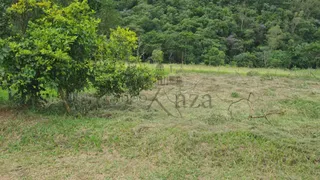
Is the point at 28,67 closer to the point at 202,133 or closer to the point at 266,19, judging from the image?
the point at 202,133

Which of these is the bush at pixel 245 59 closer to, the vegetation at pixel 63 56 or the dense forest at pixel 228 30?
the dense forest at pixel 228 30

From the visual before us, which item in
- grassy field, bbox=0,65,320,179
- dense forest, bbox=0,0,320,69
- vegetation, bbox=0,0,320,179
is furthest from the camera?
dense forest, bbox=0,0,320,69

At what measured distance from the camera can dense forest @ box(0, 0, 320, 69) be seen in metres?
29.0

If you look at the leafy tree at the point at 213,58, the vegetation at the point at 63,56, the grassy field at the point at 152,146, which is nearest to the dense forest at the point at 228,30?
the leafy tree at the point at 213,58

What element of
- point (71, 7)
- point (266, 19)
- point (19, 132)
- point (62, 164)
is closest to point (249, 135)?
point (62, 164)

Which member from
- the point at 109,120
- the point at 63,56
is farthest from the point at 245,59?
the point at 63,56

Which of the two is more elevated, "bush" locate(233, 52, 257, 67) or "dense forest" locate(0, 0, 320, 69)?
"dense forest" locate(0, 0, 320, 69)

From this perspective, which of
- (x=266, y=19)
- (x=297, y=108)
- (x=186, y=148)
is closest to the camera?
(x=186, y=148)

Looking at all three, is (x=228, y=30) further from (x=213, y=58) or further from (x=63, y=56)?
(x=63, y=56)

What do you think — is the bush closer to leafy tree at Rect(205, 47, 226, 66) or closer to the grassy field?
leafy tree at Rect(205, 47, 226, 66)

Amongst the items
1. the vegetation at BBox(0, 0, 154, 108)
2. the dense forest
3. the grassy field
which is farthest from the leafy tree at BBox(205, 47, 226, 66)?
the grassy field

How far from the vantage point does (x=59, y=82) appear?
5.51 metres

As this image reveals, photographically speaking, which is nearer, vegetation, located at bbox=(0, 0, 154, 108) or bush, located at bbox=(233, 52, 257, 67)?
vegetation, located at bbox=(0, 0, 154, 108)

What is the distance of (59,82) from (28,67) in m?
0.61
